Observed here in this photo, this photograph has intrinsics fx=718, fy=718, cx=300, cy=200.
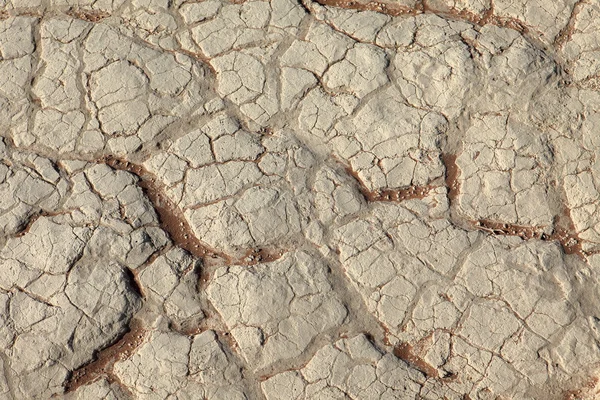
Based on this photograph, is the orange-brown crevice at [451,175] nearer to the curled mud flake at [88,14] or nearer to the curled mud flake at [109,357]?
the curled mud flake at [109,357]

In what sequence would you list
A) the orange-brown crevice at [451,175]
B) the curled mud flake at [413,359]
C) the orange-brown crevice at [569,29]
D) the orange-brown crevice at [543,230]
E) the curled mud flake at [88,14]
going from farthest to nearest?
the curled mud flake at [88,14] → the orange-brown crevice at [569,29] → the orange-brown crevice at [451,175] → the orange-brown crevice at [543,230] → the curled mud flake at [413,359]

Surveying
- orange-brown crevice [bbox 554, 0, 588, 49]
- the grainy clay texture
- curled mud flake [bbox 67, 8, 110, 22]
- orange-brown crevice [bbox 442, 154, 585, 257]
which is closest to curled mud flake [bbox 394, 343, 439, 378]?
the grainy clay texture

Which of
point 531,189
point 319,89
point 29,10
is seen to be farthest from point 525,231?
point 29,10

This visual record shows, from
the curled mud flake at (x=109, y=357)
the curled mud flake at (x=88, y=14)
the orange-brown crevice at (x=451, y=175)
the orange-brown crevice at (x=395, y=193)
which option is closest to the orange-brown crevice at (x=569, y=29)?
the orange-brown crevice at (x=451, y=175)

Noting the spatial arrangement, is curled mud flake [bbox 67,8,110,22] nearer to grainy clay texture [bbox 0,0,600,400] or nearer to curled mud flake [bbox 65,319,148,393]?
grainy clay texture [bbox 0,0,600,400]

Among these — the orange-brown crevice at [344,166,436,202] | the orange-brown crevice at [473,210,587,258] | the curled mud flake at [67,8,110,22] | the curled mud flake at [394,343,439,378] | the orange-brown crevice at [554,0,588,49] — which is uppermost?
the curled mud flake at [67,8,110,22]

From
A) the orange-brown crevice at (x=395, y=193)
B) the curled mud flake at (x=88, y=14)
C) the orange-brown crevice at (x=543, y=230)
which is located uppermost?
the curled mud flake at (x=88, y=14)

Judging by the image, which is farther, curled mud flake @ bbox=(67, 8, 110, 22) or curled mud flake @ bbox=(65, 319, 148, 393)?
curled mud flake @ bbox=(67, 8, 110, 22)

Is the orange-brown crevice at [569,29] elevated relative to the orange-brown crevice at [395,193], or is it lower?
elevated
